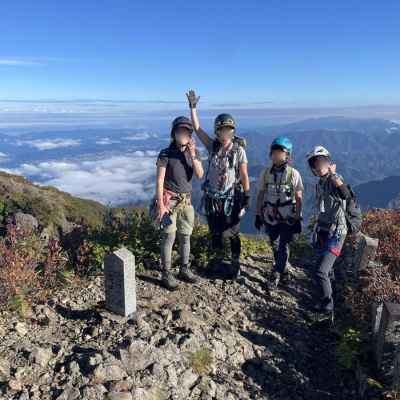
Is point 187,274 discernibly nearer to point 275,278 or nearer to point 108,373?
point 275,278

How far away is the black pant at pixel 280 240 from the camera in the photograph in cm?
668

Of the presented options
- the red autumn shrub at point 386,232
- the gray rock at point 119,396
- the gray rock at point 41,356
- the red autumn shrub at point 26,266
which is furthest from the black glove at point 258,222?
the gray rock at point 41,356

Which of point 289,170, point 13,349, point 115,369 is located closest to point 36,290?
point 13,349

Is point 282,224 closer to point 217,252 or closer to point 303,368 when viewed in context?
point 217,252

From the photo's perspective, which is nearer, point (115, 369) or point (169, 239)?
point (115, 369)

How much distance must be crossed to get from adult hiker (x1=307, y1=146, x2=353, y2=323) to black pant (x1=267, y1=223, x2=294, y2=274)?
0.58m

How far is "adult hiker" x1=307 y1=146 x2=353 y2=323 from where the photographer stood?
584 centimetres

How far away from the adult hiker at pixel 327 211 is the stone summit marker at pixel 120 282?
289 centimetres

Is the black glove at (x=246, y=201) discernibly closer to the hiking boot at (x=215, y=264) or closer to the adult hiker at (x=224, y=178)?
the adult hiker at (x=224, y=178)

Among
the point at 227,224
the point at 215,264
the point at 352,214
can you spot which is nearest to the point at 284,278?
the point at 215,264

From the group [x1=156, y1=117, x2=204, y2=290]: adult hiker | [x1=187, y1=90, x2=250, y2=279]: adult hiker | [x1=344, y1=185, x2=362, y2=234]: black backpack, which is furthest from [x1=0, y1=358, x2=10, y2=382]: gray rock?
[x1=344, y1=185, x2=362, y2=234]: black backpack

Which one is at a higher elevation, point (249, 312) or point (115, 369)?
point (115, 369)

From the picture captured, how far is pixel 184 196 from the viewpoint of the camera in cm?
615

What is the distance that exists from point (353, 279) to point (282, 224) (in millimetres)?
2305
